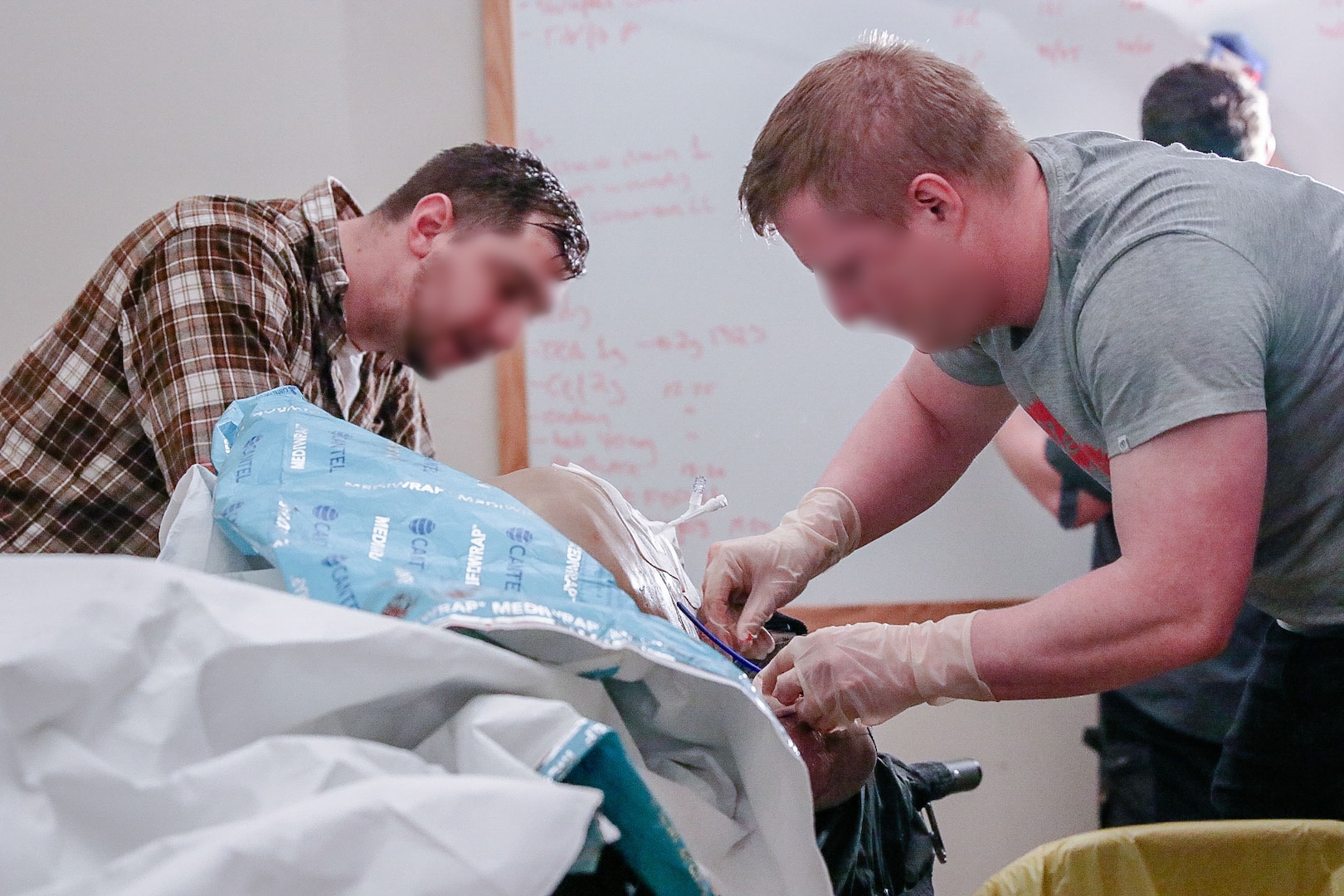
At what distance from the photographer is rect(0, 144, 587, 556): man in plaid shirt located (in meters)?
1.02

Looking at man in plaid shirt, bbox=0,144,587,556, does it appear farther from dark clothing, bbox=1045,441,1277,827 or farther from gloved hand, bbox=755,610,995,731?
dark clothing, bbox=1045,441,1277,827

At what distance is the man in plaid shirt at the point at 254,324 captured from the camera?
102cm

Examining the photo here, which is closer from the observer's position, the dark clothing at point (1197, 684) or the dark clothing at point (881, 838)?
the dark clothing at point (881, 838)

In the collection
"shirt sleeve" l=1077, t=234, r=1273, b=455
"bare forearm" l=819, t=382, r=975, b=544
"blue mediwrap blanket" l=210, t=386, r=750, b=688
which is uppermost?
"shirt sleeve" l=1077, t=234, r=1273, b=455

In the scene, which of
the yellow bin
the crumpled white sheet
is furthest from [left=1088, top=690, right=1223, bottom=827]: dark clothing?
the crumpled white sheet

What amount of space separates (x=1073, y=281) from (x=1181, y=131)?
33.1 inches

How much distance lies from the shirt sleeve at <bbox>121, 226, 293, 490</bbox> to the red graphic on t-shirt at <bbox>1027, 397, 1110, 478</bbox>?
752mm

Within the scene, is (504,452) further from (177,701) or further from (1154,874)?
(177,701)

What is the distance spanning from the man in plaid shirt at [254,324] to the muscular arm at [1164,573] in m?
0.77

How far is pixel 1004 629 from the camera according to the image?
0.72 m

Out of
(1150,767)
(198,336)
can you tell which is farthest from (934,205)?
(1150,767)

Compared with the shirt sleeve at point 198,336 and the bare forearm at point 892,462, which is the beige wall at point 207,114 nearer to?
the shirt sleeve at point 198,336

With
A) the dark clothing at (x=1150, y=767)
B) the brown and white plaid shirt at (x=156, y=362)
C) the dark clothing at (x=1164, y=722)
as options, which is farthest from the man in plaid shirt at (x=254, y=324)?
the dark clothing at (x=1150, y=767)

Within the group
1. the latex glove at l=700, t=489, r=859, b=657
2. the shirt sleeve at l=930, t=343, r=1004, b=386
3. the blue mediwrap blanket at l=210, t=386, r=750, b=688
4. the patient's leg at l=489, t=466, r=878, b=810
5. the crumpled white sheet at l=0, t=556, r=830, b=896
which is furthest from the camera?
the shirt sleeve at l=930, t=343, r=1004, b=386
